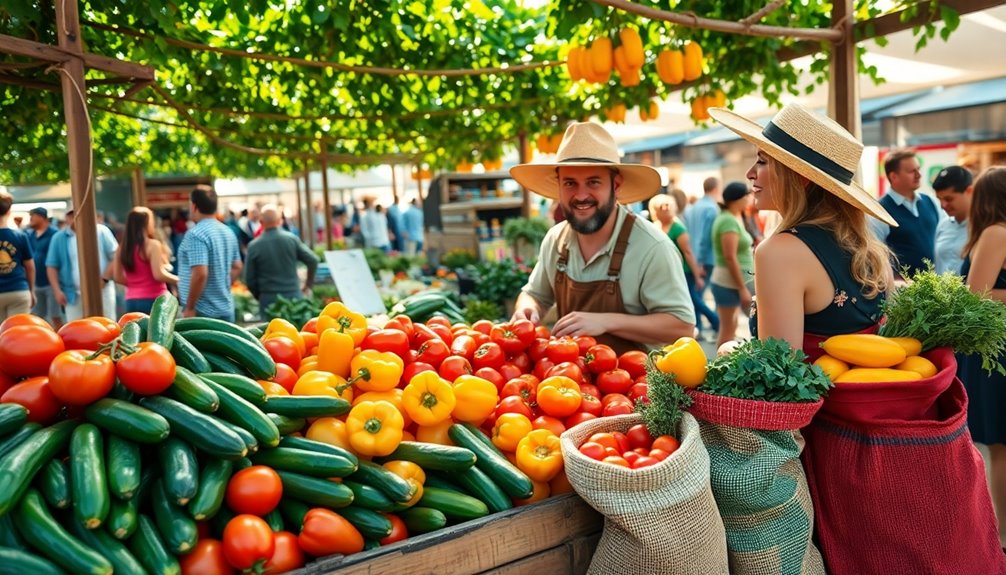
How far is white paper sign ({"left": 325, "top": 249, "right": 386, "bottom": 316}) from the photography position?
23.8 feet

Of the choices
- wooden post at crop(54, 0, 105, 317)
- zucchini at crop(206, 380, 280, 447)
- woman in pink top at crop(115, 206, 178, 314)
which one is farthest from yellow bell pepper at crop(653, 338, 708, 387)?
woman in pink top at crop(115, 206, 178, 314)

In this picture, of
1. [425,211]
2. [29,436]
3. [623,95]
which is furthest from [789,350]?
[425,211]

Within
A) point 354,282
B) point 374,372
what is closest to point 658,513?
point 374,372

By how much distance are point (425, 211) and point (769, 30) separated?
411 inches

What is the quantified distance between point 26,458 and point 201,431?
400 millimetres

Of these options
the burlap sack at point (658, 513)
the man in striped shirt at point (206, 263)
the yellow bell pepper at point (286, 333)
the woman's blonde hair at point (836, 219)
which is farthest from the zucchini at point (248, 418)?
the man in striped shirt at point (206, 263)

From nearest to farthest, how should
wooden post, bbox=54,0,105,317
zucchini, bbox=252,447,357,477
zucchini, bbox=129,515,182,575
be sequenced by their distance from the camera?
zucchini, bbox=129,515,182,575
zucchini, bbox=252,447,357,477
wooden post, bbox=54,0,105,317

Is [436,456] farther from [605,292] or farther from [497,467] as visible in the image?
[605,292]

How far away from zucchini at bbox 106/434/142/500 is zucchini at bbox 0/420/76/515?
13 centimetres

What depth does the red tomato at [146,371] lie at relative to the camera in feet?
6.92

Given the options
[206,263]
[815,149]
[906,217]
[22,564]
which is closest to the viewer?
[22,564]

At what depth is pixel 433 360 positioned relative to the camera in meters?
3.08

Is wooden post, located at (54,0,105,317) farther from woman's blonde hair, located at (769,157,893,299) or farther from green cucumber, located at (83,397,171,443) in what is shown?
woman's blonde hair, located at (769,157,893,299)

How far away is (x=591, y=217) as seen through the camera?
4109mm
